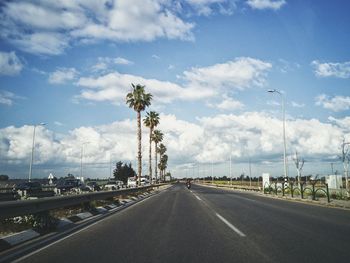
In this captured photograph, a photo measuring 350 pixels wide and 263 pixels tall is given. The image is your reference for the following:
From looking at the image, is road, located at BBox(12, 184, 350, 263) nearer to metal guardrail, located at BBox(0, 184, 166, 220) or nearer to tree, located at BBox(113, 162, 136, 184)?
metal guardrail, located at BBox(0, 184, 166, 220)

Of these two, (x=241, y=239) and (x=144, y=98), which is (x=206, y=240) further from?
(x=144, y=98)

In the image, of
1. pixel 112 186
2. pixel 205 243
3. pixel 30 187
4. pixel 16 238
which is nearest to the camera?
pixel 205 243

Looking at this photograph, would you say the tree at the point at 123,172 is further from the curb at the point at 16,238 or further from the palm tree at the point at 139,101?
the curb at the point at 16,238

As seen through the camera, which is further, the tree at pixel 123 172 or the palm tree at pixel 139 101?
the tree at pixel 123 172

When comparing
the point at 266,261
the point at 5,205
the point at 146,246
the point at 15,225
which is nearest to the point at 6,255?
the point at 5,205

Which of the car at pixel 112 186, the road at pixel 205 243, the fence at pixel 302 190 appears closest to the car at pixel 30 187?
the car at pixel 112 186

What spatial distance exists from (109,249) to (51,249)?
1379mm

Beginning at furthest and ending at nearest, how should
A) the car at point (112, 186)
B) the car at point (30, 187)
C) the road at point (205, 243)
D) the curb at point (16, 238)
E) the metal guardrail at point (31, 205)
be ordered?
1. the car at point (112, 186)
2. the car at point (30, 187)
3. the metal guardrail at point (31, 205)
4. the curb at point (16, 238)
5. the road at point (205, 243)

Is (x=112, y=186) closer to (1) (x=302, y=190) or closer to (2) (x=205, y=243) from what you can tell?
(1) (x=302, y=190)

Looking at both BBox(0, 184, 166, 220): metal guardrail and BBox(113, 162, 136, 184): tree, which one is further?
BBox(113, 162, 136, 184): tree

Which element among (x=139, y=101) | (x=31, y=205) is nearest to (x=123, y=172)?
(x=139, y=101)

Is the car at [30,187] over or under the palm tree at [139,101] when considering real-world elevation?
under

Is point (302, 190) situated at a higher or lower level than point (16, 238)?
higher

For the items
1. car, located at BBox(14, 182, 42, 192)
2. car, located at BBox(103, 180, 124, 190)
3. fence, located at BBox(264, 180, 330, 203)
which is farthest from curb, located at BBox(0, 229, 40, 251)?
car, located at BBox(14, 182, 42, 192)
